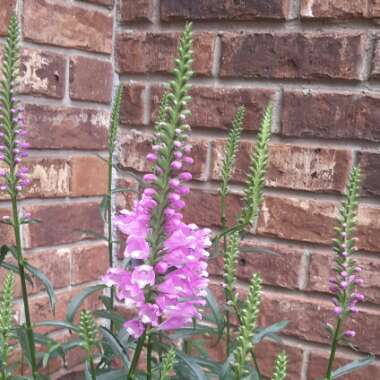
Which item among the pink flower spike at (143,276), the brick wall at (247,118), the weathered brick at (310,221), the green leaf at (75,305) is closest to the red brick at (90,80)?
the brick wall at (247,118)

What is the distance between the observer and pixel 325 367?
1261 mm

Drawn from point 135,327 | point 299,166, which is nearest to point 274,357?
point 299,166

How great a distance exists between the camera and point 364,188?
1.19 m

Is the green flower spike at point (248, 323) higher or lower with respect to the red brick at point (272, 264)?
higher

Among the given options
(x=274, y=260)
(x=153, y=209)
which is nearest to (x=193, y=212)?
(x=274, y=260)

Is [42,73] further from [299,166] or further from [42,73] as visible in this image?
[299,166]

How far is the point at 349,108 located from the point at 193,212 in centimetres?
47

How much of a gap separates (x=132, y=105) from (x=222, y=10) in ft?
1.14

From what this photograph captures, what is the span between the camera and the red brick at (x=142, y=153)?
1.33 metres

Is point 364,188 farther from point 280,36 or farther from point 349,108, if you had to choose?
point 280,36

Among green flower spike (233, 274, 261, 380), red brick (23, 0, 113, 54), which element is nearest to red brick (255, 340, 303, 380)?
green flower spike (233, 274, 261, 380)

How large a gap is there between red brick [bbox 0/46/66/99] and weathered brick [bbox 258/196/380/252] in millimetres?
589

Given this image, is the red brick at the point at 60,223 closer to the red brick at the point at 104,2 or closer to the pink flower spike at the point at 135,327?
the red brick at the point at 104,2

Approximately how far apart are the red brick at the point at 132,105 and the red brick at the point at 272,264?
0.44 m
